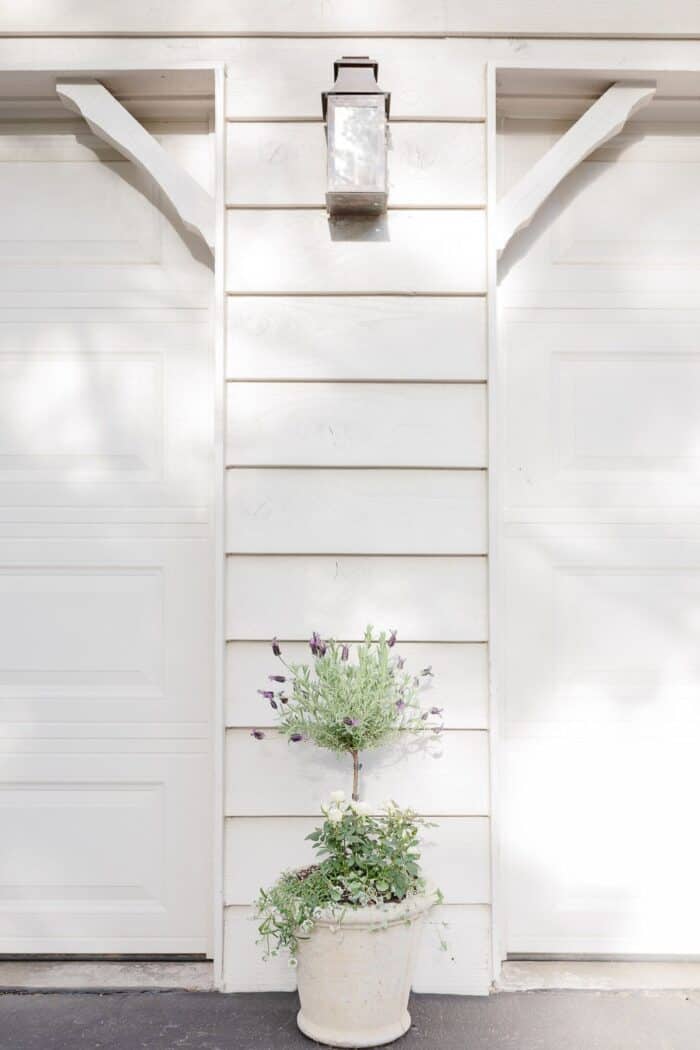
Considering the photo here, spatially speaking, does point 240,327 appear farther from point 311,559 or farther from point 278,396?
point 311,559

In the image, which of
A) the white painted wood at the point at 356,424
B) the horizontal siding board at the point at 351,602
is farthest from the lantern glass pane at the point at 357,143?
the horizontal siding board at the point at 351,602

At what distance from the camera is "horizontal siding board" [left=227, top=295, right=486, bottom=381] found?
213 cm

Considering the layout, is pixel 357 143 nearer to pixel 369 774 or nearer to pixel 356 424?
pixel 356 424

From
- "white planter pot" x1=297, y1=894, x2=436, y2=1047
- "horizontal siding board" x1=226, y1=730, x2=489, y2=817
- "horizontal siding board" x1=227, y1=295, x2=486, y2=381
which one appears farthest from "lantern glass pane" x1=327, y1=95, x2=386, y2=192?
"white planter pot" x1=297, y1=894, x2=436, y2=1047

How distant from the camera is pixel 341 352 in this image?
7.00ft

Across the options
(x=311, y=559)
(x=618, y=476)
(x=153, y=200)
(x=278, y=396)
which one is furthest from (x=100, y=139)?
(x=618, y=476)

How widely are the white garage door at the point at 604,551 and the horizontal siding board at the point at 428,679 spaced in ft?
0.72

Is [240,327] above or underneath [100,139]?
underneath

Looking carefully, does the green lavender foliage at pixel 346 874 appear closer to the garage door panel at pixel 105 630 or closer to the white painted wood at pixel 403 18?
the garage door panel at pixel 105 630

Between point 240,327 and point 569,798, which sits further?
point 569,798

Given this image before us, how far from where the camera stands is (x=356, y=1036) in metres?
1.84

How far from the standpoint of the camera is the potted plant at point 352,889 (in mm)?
1825

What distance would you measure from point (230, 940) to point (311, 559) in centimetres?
85

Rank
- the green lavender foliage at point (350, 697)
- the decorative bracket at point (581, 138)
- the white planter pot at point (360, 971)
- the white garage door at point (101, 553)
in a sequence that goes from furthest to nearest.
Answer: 1. the white garage door at point (101, 553)
2. the decorative bracket at point (581, 138)
3. the green lavender foliage at point (350, 697)
4. the white planter pot at point (360, 971)
